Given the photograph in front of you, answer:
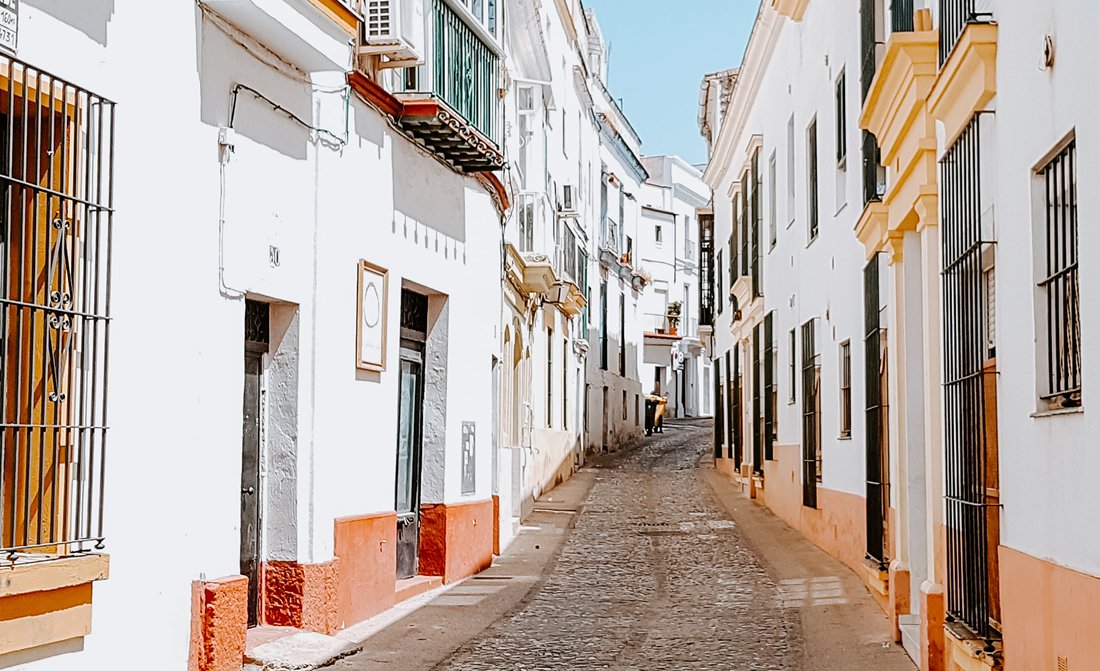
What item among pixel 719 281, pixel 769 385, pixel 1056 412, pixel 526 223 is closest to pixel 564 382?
pixel 719 281

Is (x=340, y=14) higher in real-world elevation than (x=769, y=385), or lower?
higher

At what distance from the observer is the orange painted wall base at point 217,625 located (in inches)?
315

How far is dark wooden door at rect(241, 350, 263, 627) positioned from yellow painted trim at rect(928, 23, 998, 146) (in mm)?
4631

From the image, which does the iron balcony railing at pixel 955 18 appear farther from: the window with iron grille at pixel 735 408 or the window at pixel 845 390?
the window with iron grille at pixel 735 408

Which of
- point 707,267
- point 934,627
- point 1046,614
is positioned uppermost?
point 707,267

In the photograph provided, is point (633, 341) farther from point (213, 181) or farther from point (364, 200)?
point (213, 181)

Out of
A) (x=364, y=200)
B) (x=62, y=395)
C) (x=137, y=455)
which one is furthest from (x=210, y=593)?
(x=364, y=200)

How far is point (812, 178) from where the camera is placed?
1728 cm

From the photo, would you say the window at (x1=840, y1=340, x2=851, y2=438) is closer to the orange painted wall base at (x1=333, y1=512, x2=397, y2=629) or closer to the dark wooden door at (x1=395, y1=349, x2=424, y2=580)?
the dark wooden door at (x1=395, y1=349, x2=424, y2=580)

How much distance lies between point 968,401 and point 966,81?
1660 millimetres

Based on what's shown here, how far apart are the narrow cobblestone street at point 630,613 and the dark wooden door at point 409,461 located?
0.55 metres

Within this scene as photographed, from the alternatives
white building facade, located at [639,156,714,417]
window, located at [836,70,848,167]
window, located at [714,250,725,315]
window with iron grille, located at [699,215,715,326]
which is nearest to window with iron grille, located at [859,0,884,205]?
window, located at [836,70,848,167]

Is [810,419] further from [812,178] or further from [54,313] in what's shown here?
[54,313]

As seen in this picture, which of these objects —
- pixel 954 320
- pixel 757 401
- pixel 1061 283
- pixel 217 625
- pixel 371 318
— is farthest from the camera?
pixel 757 401
